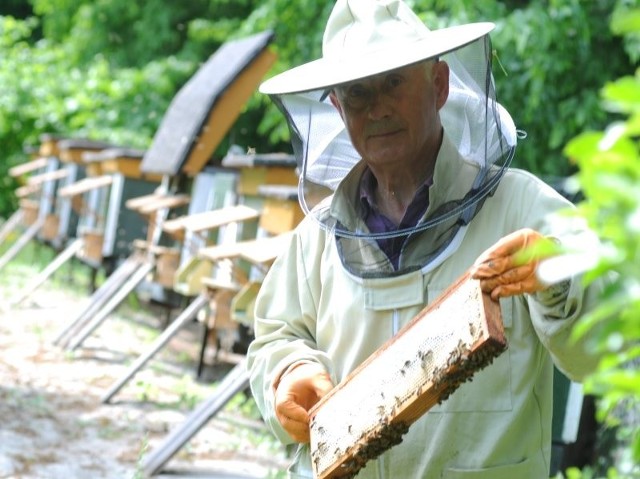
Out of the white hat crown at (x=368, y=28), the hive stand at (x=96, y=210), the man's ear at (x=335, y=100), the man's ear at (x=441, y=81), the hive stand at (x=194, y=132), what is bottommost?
the hive stand at (x=96, y=210)

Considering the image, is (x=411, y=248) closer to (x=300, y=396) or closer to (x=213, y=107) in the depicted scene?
(x=300, y=396)

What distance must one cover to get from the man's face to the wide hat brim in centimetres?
4

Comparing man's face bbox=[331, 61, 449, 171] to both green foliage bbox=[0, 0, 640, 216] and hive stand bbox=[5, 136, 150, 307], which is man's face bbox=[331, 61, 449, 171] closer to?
green foliage bbox=[0, 0, 640, 216]

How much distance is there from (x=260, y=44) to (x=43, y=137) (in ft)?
21.2

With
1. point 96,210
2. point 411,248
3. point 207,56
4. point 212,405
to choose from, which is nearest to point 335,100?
point 411,248

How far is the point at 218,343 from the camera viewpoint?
26.4ft

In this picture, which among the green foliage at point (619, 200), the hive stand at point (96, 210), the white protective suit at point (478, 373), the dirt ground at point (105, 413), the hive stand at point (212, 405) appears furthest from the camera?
the hive stand at point (96, 210)

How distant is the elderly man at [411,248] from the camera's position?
7.76 feet

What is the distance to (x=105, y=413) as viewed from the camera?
23.1 feet

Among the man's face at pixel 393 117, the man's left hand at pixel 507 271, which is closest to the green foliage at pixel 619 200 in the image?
the man's left hand at pixel 507 271

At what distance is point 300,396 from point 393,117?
25.1 inches

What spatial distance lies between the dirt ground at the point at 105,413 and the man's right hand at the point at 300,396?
1834 millimetres

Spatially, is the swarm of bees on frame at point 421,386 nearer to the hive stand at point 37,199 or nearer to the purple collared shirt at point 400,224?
the purple collared shirt at point 400,224

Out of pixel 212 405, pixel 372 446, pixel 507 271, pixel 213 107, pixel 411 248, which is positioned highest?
pixel 507 271
